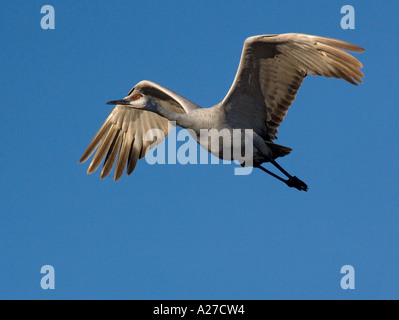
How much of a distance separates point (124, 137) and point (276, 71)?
3.81 metres

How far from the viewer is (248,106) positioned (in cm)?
1073

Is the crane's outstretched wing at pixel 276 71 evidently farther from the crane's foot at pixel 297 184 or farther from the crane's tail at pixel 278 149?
the crane's foot at pixel 297 184

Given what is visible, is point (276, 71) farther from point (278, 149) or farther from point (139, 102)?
point (139, 102)

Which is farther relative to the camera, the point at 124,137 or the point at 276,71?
the point at 124,137

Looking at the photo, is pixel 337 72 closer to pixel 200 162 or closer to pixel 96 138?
pixel 200 162

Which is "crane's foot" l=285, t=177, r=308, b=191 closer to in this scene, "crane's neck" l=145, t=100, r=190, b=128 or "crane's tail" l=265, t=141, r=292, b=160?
"crane's tail" l=265, t=141, r=292, b=160

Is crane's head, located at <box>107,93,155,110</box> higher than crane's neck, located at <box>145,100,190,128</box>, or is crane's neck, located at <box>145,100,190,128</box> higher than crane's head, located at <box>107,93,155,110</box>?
crane's head, located at <box>107,93,155,110</box>

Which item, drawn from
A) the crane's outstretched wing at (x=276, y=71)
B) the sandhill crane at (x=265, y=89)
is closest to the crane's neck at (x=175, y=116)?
the sandhill crane at (x=265, y=89)

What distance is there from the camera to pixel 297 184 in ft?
36.4

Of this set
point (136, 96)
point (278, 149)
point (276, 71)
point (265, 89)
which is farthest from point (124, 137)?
point (276, 71)

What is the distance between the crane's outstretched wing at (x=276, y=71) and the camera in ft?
31.0

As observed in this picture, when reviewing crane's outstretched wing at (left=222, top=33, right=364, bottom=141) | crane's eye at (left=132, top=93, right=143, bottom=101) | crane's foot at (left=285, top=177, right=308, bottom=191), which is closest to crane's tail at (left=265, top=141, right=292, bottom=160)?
crane's outstretched wing at (left=222, top=33, right=364, bottom=141)

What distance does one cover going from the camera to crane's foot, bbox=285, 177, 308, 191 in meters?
11.1

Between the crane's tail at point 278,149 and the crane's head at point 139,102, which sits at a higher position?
the crane's head at point 139,102
